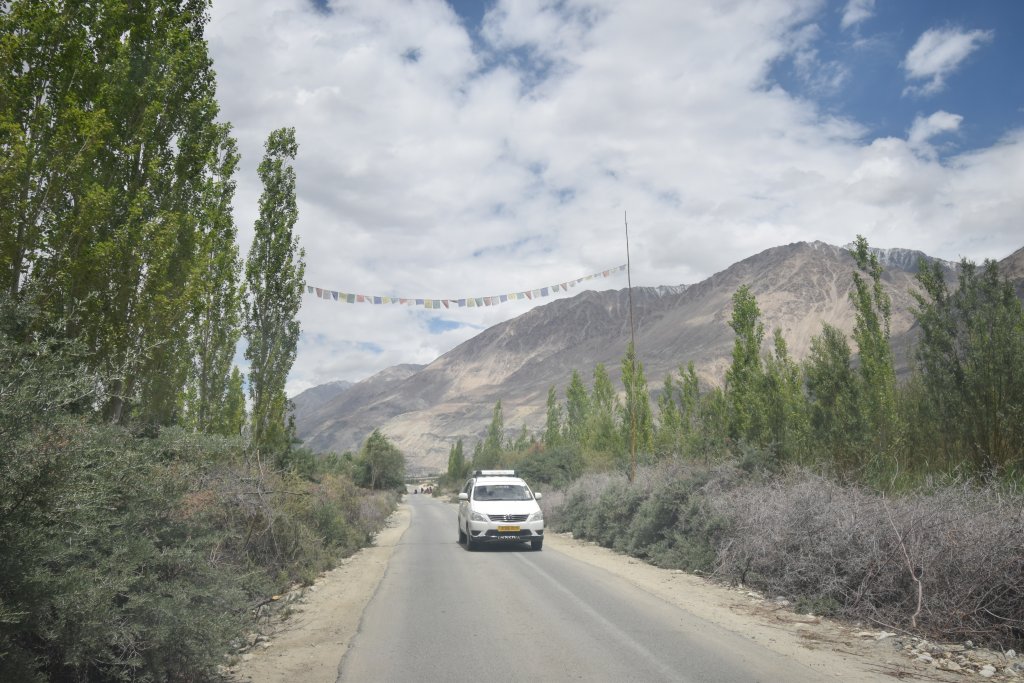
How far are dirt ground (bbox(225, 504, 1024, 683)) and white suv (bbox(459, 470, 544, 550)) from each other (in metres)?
4.27

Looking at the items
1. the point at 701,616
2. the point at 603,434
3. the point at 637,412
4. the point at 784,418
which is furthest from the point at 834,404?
the point at 603,434

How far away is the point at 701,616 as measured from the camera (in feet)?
29.7

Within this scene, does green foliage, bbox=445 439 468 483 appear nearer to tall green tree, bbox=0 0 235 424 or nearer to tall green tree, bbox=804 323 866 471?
tall green tree, bbox=804 323 866 471

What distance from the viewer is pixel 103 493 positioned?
4469 mm

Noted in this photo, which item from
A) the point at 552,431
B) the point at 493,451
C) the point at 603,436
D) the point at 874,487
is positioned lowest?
the point at 874,487

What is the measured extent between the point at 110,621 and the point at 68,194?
5194mm

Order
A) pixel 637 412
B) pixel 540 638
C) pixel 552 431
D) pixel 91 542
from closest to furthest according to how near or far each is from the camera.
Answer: pixel 91 542 < pixel 540 638 < pixel 637 412 < pixel 552 431

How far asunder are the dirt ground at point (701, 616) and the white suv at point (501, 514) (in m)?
4.27

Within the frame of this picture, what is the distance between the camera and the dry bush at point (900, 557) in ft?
24.4

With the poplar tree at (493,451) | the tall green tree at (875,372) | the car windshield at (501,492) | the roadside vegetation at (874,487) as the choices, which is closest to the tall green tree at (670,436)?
the roadside vegetation at (874,487)

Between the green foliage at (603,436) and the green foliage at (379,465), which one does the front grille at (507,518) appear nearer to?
the green foliage at (603,436)

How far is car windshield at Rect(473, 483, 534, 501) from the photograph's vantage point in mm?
18609

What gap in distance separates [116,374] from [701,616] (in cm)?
785

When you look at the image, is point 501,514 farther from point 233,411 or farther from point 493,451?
point 493,451
